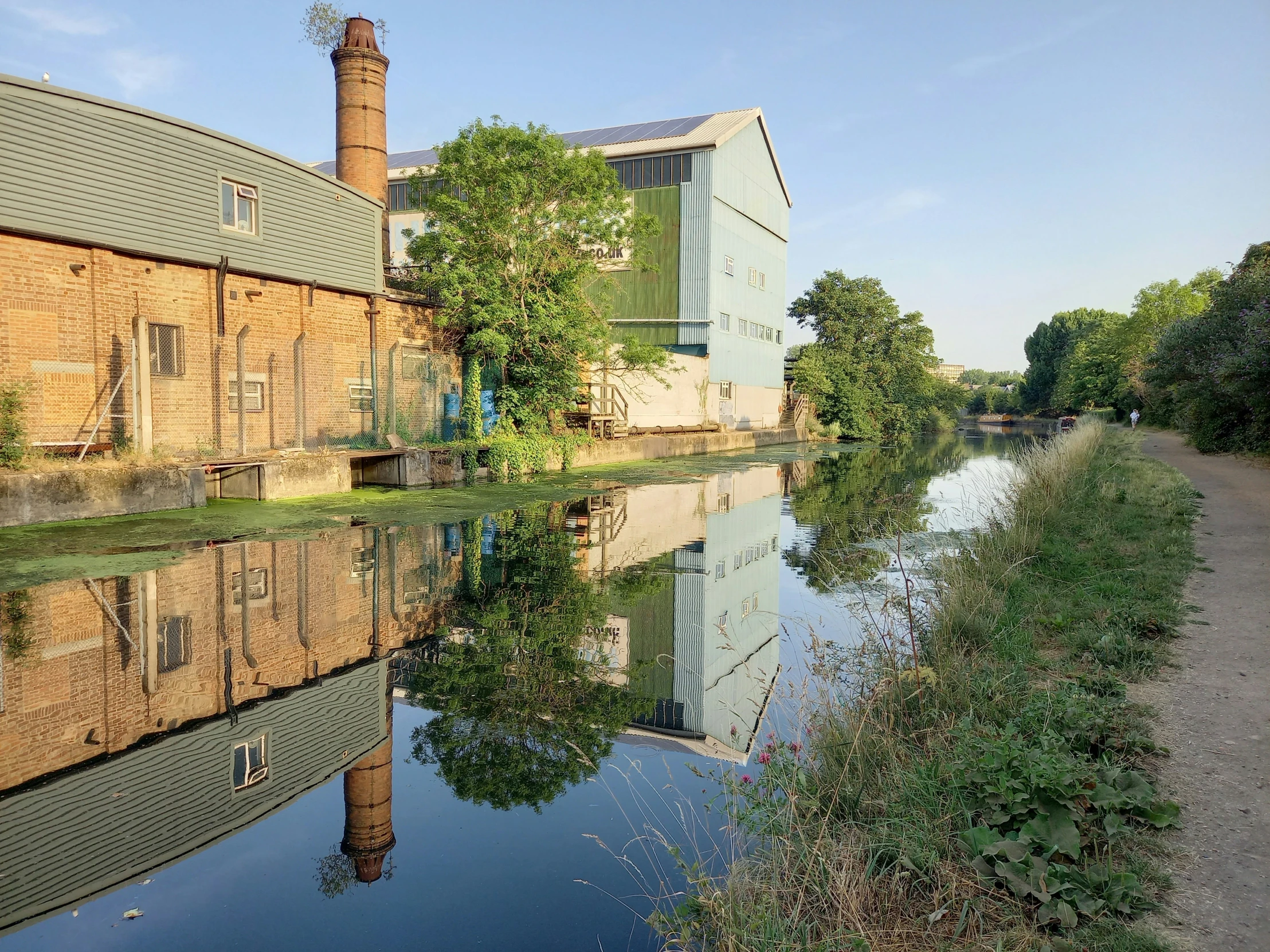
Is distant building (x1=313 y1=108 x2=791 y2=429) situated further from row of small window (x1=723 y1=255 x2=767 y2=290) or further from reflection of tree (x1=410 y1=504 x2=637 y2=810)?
reflection of tree (x1=410 y1=504 x2=637 y2=810)

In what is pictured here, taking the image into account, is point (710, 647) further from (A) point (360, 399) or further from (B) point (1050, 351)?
(B) point (1050, 351)

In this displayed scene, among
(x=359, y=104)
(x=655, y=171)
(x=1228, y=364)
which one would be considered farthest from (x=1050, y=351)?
(x=359, y=104)

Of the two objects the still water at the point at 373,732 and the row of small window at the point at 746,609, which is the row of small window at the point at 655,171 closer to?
the still water at the point at 373,732

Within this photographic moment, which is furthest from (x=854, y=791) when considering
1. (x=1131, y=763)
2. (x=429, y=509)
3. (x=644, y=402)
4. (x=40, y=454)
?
(x=644, y=402)

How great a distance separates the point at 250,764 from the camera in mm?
4176

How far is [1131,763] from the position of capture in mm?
3742

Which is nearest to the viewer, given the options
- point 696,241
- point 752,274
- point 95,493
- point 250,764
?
point 250,764

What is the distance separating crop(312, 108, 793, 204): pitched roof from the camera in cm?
2989

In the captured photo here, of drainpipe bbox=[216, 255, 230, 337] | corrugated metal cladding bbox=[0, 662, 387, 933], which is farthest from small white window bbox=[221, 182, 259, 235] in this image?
corrugated metal cladding bbox=[0, 662, 387, 933]

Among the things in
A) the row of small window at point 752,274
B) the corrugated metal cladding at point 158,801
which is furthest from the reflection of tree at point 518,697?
the row of small window at point 752,274

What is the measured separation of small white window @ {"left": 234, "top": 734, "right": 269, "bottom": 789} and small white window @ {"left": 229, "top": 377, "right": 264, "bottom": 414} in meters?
11.4

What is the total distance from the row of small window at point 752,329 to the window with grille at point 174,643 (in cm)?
2691

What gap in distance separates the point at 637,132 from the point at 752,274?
7.05m

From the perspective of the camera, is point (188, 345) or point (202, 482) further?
point (188, 345)
